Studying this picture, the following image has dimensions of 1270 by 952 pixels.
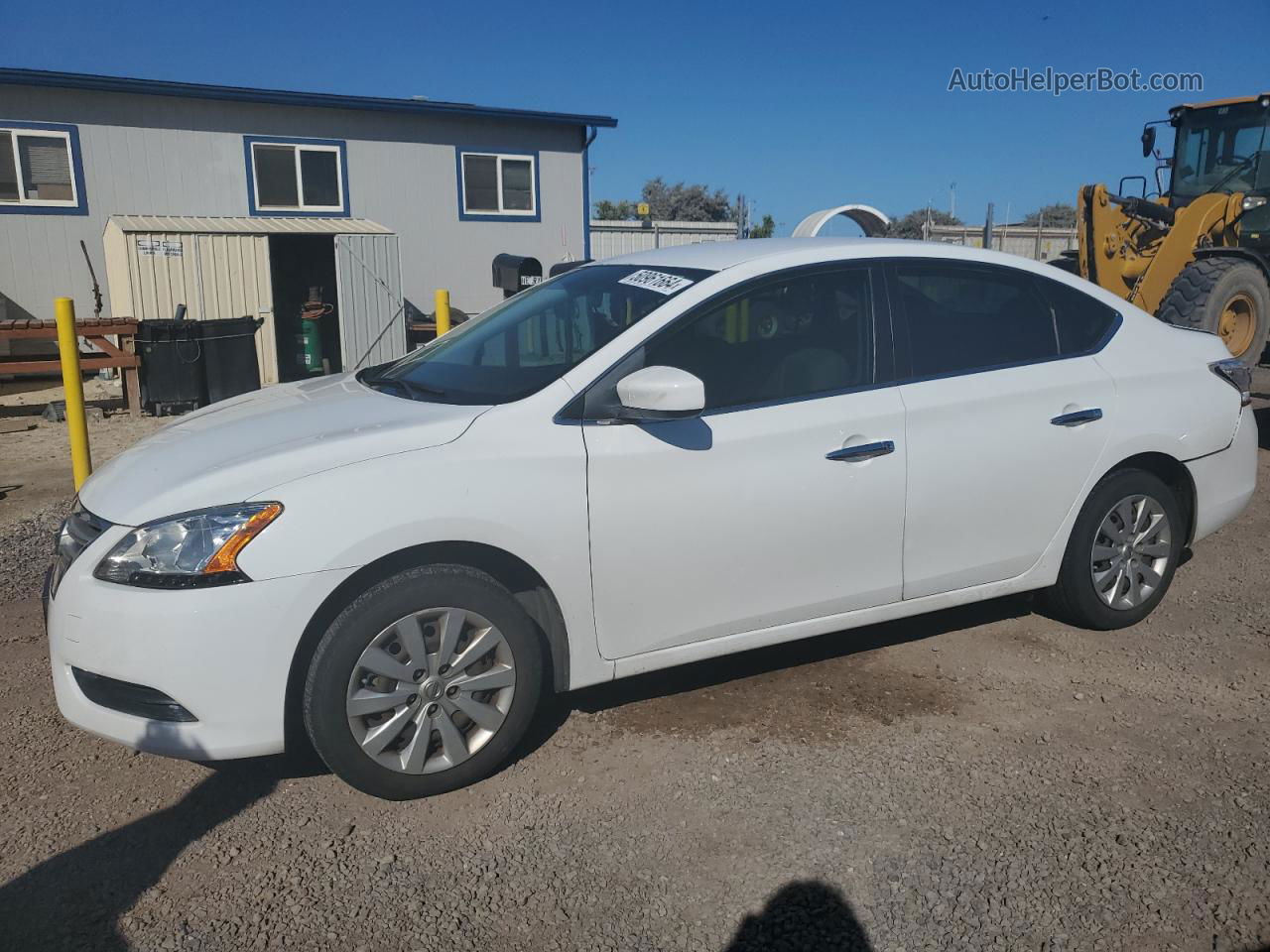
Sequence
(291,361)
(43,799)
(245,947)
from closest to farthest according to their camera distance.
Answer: (245,947)
(43,799)
(291,361)

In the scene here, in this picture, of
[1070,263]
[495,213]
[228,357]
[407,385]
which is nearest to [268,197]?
[495,213]

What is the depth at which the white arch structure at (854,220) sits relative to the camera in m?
13.5

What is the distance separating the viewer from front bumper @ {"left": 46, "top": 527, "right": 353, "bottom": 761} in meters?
2.84

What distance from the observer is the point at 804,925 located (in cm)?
263

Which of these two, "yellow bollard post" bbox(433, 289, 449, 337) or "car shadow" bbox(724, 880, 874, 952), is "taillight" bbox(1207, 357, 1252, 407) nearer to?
"car shadow" bbox(724, 880, 874, 952)

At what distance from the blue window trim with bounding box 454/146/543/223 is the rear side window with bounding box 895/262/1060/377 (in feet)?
45.4

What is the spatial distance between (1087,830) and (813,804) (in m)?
0.80

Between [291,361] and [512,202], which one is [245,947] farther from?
[512,202]

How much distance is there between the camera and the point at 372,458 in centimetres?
305

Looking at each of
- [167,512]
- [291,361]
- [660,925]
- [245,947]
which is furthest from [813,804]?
[291,361]

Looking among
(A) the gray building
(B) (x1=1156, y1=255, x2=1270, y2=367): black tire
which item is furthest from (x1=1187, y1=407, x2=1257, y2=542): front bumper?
(A) the gray building

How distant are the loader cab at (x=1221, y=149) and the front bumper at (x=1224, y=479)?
26.9 ft

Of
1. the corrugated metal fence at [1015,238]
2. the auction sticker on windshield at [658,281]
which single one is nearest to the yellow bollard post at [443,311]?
the auction sticker on windshield at [658,281]

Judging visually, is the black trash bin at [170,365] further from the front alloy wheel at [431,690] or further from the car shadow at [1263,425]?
the car shadow at [1263,425]
